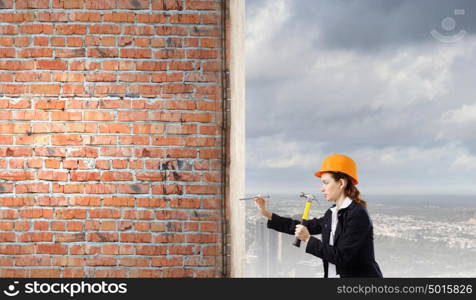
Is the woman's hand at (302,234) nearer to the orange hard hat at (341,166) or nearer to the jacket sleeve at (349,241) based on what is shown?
the jacket sleeve at (349,241)

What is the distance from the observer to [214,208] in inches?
105

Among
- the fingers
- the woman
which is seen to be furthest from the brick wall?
the woman

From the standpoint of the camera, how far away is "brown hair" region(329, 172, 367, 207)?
7.91ft

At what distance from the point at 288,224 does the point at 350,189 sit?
489 mm

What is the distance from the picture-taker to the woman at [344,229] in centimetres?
227

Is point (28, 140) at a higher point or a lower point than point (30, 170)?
higher

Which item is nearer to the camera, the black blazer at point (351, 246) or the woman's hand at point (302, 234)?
the black blazer at point (351, 246)

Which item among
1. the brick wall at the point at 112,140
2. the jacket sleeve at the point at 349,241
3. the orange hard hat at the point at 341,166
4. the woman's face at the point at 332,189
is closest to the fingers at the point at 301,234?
the jacket sleeve at the point at 349,241

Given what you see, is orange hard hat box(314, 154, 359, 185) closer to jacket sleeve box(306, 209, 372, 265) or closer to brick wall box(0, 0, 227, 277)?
jacket sleeve box(306, 209, 372, 265)

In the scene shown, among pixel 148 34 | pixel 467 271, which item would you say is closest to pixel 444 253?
pixel 467 271

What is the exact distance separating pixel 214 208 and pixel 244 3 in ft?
4.87

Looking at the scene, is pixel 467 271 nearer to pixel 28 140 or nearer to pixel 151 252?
pixel 151 252

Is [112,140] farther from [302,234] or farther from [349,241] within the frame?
[349,241]

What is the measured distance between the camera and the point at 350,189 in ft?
8.00
